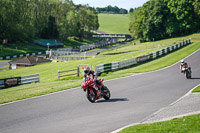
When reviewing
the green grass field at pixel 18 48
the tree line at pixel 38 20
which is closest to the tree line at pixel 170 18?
the tree line at pixel 38 20

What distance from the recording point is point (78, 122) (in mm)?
10578

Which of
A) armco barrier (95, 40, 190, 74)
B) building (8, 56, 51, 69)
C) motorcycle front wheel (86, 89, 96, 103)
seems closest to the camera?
motorcycle front wheel (86, 89, 96, 103)

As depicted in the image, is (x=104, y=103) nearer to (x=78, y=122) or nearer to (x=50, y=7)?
(x=78, y=122)

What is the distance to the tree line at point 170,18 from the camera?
90.3 m

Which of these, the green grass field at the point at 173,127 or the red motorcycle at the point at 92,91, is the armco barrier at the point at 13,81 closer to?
the red motorcycle at the point at 92,91

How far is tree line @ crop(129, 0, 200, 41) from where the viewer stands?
3556 inches

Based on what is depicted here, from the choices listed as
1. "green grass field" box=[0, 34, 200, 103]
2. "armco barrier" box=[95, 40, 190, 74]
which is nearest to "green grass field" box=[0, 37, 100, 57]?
"green grass field" box=[0, 34, 200, 103]

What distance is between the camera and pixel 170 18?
9175cm

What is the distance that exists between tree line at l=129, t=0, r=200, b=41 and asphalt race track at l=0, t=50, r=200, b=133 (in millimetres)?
77324

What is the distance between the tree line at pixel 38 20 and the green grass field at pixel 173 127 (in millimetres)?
84973

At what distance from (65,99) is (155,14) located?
269 ft

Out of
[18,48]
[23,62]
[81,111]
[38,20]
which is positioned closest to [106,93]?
[81,111]

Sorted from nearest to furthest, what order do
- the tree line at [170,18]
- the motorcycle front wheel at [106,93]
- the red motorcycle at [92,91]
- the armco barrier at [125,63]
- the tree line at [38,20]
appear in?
1. the red motorcycle at [92,91]
2. the motorcycle front wheel at [106,93]
3. the armco barrier at [125,63]
4. the tree line at [170,18]
5. the tree line at [38,20]

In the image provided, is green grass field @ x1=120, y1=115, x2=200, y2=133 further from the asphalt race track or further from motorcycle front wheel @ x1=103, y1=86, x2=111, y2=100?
motorcycle front wheel @ x1=103, y1=86, x2=111, y2=100
